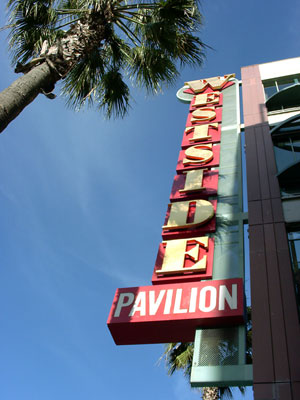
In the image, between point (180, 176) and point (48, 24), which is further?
point (180, 176)

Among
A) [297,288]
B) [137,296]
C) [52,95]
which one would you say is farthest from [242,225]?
[52,95]

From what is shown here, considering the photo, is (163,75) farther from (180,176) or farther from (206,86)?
(206,86)

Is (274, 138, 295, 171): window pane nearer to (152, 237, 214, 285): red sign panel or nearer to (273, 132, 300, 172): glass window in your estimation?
(273, 132, 300, 172): glass window

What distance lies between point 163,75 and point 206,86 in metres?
8.75

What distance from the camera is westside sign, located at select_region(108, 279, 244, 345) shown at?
8.38 metres

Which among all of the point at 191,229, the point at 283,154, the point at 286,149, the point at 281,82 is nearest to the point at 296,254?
the point at 191,229

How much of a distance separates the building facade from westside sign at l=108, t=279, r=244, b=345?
552 mm

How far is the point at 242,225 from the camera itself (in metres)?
10.8

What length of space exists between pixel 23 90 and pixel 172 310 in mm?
5192

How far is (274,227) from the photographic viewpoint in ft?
33.1

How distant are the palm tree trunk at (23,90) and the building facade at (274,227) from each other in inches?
226

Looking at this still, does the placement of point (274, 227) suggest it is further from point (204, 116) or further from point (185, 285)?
point (204, 116)

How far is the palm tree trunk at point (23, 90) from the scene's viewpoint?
6.00 meters

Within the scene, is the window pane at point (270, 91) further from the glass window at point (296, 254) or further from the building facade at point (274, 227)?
the glass window at point (296, 254)
